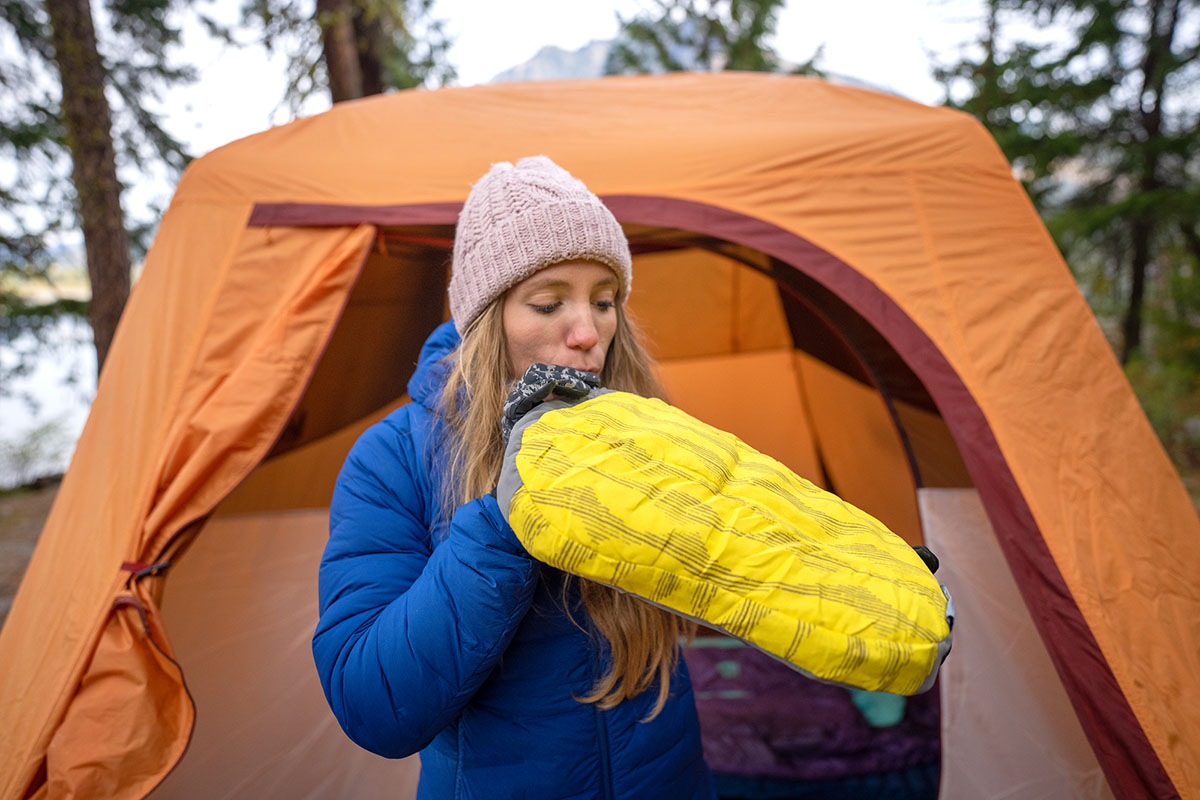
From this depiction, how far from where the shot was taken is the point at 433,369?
1204 mm

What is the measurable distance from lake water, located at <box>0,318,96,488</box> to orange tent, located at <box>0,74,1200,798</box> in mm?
4130

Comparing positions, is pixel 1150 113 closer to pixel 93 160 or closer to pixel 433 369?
pixel 433 369

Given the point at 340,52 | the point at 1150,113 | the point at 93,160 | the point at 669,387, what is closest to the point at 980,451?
the point at 669,387

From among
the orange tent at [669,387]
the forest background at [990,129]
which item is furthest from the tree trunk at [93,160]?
the orange tent at [669,387]

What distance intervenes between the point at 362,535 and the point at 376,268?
1.73 metres

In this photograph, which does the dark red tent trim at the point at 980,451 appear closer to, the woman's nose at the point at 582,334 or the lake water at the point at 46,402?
the woman's nose at the point at 582,334

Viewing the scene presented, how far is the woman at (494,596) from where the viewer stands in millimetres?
851

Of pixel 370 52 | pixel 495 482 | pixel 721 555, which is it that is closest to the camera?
pixel 721 555

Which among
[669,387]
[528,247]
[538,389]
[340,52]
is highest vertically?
[340,52]

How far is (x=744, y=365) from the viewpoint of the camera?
3.65 meters

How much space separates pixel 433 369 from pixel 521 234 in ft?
0.91

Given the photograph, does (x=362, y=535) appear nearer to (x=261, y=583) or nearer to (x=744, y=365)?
(x=261, y=583)

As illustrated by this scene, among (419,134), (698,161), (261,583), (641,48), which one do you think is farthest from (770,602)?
(641,48)

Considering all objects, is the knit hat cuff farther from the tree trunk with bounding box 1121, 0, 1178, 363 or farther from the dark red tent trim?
the tree trunk with bounding box 1121, 0, 1178, 363
